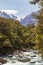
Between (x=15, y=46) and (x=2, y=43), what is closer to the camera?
(x=2, y=43)

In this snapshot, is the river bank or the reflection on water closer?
the reflection on water

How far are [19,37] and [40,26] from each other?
255 ft

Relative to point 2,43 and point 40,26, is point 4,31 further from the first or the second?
point 40,26

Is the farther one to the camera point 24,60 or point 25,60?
point 24,60

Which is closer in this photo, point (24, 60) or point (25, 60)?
point (25, 60)

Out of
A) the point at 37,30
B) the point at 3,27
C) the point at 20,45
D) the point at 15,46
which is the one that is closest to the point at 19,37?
the point at 20,45

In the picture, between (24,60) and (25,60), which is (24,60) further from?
(25,60)

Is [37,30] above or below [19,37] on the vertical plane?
below

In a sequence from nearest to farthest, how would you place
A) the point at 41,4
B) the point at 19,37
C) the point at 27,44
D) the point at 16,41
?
the point at 41,4 < the point at 16,41 < the point at 19,37 < the point at 27,44

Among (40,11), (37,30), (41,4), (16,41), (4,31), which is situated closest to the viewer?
(41,4)

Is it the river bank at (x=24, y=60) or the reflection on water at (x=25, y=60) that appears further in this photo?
the river bank at (x=24, y=60)

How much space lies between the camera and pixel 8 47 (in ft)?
268

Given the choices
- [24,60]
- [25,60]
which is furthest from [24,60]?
[25,60]

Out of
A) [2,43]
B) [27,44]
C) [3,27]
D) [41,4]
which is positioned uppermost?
[27,44]
